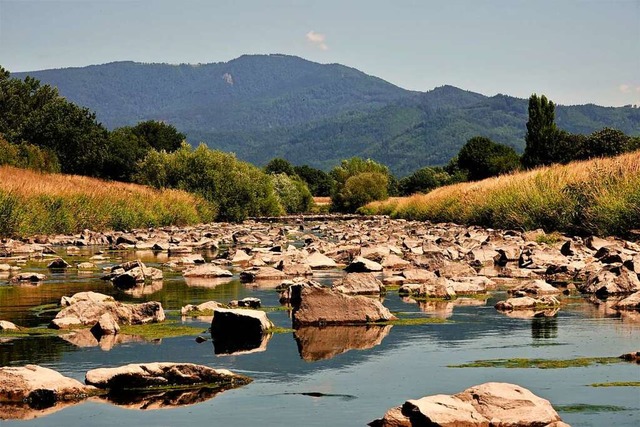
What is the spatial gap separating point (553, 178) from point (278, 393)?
22.5m

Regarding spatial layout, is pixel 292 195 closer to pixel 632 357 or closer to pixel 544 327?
pixel 544 327

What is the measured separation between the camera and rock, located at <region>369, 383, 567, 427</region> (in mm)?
4691

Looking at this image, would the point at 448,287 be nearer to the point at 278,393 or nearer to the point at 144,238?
the point at 278,393

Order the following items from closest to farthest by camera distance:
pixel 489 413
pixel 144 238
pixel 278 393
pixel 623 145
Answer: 1. pixel 489 413
2. pixel 278 393
3. pixel 144 238
4. pixel 623 145

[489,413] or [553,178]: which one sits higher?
[553,178]

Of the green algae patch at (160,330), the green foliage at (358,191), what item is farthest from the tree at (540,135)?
the green algae patch at (160,330)

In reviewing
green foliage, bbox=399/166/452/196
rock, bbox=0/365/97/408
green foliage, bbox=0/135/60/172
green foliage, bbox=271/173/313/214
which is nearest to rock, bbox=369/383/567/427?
rock, bbox=0/365/97/408

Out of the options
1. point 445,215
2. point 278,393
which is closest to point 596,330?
point 278,393

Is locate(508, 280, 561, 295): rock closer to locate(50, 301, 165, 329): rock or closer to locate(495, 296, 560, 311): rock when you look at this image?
locate(495, 296, 560, 311): rock

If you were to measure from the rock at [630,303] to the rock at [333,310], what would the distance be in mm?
2617

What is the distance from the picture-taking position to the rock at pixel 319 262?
15.6m

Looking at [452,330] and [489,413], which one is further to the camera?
[452,330]

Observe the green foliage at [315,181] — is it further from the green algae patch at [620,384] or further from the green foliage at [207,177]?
the green algae patch at [620,384]

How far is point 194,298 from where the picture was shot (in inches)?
444
